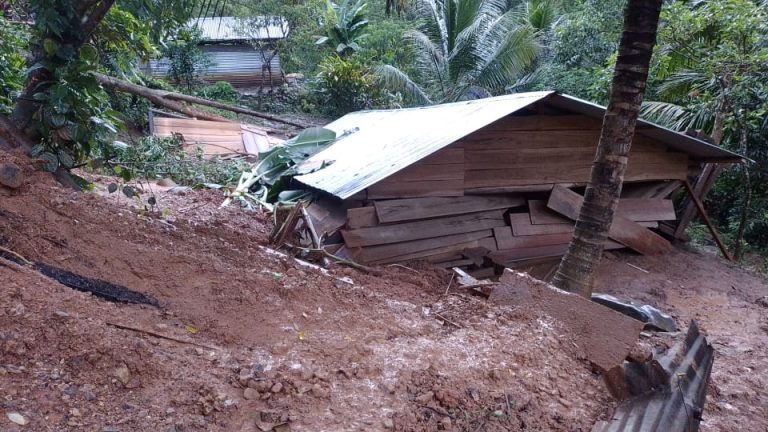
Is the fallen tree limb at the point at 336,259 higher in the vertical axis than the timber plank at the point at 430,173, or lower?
lower

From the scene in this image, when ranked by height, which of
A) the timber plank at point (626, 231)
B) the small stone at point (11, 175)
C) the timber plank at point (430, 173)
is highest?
the small stone at point (11, 175)

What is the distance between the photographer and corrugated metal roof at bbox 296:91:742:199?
23.7 ft

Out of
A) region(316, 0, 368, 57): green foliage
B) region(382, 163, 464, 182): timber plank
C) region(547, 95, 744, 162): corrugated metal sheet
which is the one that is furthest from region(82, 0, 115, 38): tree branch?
region(316, 0, 368, 57): green foliage

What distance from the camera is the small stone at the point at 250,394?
3074 millimetres

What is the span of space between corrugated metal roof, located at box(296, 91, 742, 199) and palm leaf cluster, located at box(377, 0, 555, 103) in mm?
8239

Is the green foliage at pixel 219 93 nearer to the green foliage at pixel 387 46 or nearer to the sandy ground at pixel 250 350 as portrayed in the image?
the green foliage at pixel 387 46

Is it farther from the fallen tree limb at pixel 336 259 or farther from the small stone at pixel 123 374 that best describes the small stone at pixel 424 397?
the fallen tree limb at pixel 336 259

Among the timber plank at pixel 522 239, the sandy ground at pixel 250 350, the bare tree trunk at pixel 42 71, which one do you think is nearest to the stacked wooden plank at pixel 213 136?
the timber plank at pixel 522 239

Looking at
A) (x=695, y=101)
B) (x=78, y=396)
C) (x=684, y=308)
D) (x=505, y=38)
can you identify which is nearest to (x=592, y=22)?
(x=505, y=38)

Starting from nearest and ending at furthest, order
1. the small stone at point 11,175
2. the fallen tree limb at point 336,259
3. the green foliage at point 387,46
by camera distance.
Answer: the small stone at point 11,175, the fallen tree limb at point 336,259, the green foliage at point 387,46

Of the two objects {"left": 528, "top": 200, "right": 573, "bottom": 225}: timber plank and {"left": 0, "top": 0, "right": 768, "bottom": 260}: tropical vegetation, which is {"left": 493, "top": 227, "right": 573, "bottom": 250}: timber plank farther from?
{"left": 0, "top": 0, "right": 768, "bottom": 260}: tropical vegetation

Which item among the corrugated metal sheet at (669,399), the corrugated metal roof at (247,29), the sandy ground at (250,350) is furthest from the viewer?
the corrugated metal roof at (247,29)

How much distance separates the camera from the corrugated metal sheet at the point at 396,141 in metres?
7.18

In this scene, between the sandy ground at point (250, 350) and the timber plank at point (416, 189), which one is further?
the timber plank at point (416, 189)
